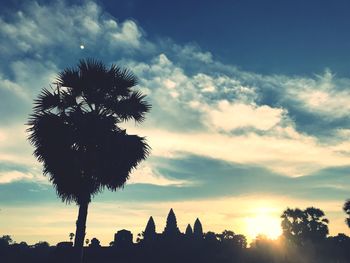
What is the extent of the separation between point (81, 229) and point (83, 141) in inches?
124

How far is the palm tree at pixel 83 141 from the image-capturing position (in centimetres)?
1173

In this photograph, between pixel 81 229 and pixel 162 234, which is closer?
pixel 81 229

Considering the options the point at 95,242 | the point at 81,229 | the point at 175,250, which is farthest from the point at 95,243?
the point at 81,229

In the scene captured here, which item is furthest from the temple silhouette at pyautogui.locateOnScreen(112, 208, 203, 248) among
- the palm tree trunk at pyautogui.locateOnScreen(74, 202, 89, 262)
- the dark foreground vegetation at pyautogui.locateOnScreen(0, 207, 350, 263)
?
the palm tree trunk at pyautogui.locateOnScreen(74, 202, 89, 262)

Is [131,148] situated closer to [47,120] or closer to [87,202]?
[87,202]

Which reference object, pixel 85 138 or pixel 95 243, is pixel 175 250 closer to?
pixel 95 243

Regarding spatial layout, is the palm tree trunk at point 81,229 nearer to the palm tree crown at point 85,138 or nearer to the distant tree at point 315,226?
the palm tree crown at point 85,138

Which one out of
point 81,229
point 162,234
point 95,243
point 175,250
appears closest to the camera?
point 81,229

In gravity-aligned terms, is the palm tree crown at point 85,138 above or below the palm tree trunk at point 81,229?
above

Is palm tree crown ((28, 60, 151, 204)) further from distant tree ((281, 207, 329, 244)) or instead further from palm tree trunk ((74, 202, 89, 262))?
distant tree ((281, 207, 329, 244))

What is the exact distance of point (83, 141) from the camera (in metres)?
11.9

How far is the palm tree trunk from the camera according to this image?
1095cm

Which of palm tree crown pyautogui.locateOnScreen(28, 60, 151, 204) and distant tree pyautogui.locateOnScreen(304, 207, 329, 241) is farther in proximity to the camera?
distant tree pyautogui.locateOnScreen(304, 207, 329, 241)

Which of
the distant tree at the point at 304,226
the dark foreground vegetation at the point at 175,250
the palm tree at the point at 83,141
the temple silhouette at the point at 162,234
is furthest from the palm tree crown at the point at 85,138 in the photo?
the distant tree at the point at 304,226
